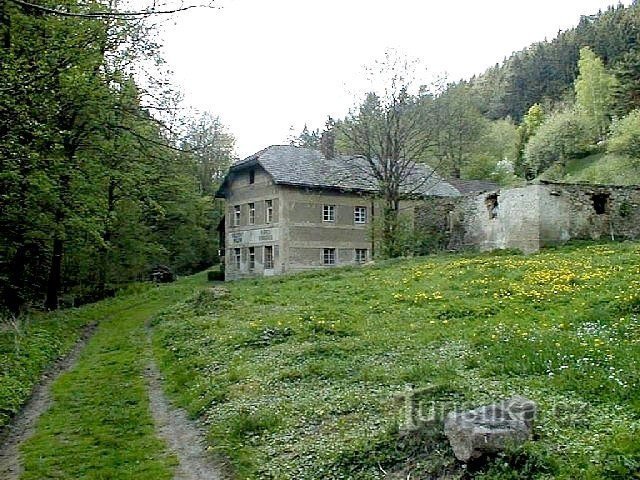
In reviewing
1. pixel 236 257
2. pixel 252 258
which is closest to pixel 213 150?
pixel 236 257

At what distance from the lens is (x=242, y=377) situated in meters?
11.1

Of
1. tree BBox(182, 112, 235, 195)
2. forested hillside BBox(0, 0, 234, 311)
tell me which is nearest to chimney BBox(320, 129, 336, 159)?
forested hillside BBox(0, 0, 234, 311)

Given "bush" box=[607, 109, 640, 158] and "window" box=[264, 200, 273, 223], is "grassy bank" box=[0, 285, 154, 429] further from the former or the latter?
"bush" box=[607, 109, 640, 158]

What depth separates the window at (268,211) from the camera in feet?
128

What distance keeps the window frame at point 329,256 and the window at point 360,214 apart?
270cm

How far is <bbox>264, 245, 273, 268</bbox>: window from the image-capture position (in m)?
39.3

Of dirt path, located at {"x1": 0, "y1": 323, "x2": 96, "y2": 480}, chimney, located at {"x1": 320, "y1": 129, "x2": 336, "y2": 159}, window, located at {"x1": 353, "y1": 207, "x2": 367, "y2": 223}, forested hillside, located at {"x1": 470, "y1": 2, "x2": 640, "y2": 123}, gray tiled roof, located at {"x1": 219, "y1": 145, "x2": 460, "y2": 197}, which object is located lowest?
dirt path, located at {"x1": 0, "y1": 323, "x2": 96, "y2": 480}

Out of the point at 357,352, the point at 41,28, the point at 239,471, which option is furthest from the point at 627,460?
the point at 41,28

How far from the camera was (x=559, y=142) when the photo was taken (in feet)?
205

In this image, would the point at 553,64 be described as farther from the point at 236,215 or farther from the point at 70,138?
the point at 70,138

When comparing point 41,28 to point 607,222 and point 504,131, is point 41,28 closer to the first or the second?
point 607,222

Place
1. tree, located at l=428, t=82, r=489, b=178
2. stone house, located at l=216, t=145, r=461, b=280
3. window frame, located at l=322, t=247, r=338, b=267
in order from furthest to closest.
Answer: tree, located at l=428, t=82, r=489, b=178 < window frame, located at l=322, t=247, r=338, b=267 < stone house, located at l=216, t=145, r=461, b=280

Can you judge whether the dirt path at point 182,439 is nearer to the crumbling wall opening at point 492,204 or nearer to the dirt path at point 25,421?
the dirt path at point 25,421

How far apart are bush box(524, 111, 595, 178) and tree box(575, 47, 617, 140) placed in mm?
991
